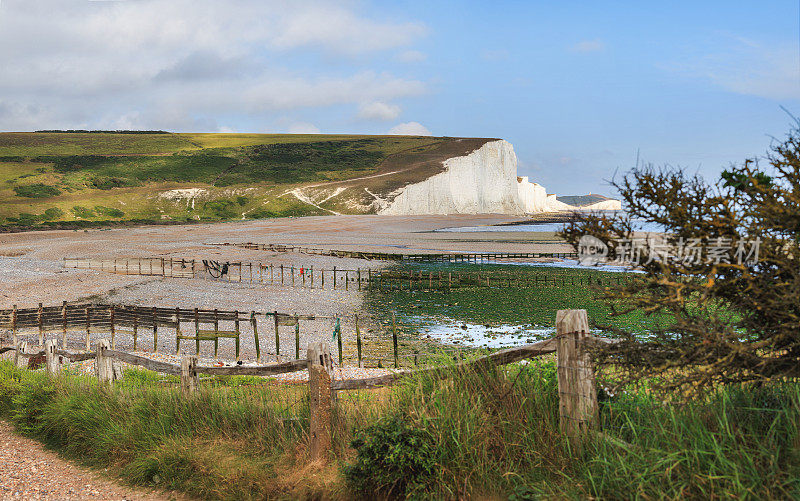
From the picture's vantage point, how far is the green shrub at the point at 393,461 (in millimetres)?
5340

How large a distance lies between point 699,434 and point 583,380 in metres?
0.99

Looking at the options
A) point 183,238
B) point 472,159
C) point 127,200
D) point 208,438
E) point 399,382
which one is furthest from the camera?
point 472,159

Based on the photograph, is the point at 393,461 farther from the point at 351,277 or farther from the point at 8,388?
the point at 351,277

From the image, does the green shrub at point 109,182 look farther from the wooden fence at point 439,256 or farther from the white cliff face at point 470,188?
the wooden fence at point 439,256

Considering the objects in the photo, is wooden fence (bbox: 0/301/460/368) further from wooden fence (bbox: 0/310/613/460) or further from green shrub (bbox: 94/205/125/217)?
green shrub (bbox: 94/205/125/217)

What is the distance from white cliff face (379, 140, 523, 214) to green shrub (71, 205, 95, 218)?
172 ft

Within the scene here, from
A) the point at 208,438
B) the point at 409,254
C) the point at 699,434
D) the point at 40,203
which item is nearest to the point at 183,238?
the point at 409,254

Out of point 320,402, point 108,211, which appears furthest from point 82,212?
point 320,402

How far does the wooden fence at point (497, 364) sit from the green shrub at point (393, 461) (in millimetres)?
813

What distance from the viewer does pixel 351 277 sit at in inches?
1601

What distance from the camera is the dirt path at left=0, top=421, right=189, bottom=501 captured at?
22.4 ft

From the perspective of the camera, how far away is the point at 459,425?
541cm

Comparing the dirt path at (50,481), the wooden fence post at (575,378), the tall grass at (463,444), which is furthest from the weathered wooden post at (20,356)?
the wooden fence post at (575,378)

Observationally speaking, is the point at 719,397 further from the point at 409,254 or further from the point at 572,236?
the point at 409,254
